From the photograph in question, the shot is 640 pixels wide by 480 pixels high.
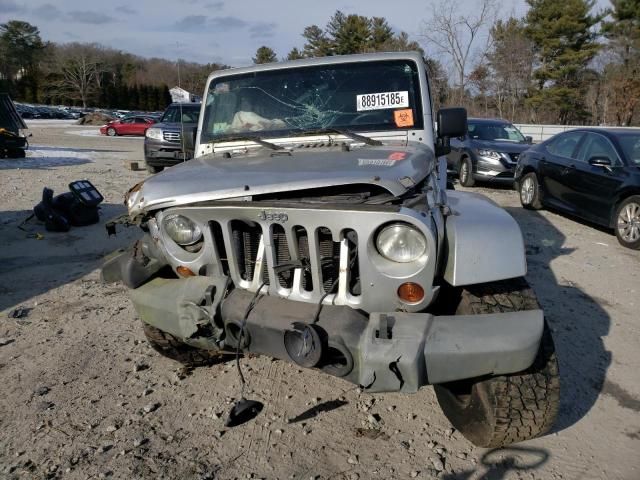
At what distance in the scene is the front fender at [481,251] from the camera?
251 centimetres

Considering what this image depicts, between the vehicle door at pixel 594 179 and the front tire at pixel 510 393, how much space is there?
526 centimetres

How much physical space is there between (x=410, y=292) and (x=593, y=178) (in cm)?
607

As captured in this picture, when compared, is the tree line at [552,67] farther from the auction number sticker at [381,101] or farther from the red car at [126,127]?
the auction number sticker at [381,101]

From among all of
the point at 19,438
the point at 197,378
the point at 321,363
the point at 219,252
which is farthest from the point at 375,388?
the point at 19,438

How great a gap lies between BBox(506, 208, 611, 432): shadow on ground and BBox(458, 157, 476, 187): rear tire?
510 cm

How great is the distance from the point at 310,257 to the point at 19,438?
1.94m

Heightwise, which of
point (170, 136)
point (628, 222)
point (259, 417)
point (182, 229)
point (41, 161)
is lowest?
point (259, 417)

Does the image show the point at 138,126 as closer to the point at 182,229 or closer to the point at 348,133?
the point at 348,133

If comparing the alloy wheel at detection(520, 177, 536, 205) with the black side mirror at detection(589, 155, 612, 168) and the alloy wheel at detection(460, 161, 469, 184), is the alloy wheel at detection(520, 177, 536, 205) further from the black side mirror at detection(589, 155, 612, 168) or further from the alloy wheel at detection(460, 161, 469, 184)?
the alloy wheel at detection(460, 161, 469, 184)

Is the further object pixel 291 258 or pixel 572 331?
pixel 572 331

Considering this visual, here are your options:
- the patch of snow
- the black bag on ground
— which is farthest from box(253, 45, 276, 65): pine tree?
the black bag on ground

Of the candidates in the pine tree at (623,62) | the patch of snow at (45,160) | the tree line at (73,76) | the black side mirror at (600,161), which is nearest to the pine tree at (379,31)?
the pine tree at (623,62)

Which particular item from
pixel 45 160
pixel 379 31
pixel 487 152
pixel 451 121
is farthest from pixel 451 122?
pixel 379 31

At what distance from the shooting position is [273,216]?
2.61 metres
